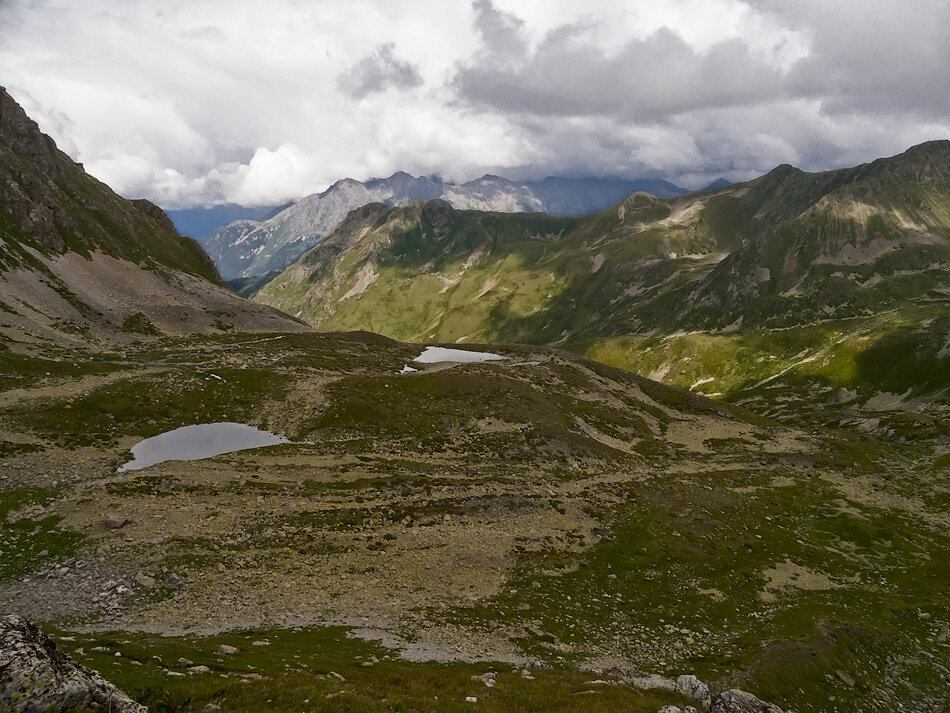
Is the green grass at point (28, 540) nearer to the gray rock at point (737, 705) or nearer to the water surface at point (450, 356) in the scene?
the gray rock at point (737, 705)

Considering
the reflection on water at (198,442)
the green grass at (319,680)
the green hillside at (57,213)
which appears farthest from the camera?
the green hillside at (57,213)

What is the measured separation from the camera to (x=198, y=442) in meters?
55.8

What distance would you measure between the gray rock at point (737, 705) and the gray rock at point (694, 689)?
2.71m

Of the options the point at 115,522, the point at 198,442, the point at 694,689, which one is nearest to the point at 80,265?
the point at 198,442

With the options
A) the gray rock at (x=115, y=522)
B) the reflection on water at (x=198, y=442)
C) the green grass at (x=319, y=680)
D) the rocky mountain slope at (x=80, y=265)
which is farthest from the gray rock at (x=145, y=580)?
the rocky mountain slope at (x=80, y=265)

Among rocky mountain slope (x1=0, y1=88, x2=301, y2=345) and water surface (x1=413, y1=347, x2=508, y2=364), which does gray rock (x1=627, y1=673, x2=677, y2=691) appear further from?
rocky mountain slope (x1=0, y1=88, x2=301, y2=345)

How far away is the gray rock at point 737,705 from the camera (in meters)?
21.7

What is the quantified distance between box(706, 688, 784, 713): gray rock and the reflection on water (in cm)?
4729

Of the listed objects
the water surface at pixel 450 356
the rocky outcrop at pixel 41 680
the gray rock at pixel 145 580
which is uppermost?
the water surface at pixel 450 356

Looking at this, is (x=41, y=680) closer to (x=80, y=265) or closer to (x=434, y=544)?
(x=434, y=544)

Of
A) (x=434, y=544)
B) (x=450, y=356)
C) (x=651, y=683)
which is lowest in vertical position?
(x=651, y=683)

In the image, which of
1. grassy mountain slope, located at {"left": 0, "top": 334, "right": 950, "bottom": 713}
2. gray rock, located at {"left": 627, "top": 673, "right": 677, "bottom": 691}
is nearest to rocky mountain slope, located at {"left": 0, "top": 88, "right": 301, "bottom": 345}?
grassy mountain slope, located at {"left": 0, "top": 334, "right": 950, "bottom": 713}

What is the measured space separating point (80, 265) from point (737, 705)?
15111 cm

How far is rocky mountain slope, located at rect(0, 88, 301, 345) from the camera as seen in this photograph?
325ft
